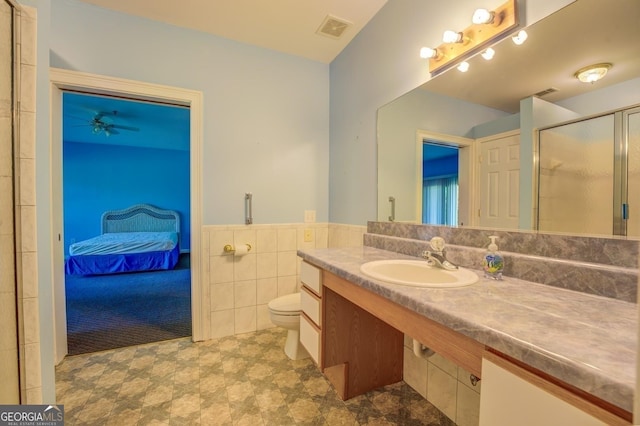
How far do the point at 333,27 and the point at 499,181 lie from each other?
5.44 feet

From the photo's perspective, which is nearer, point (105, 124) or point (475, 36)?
point (475, 36)

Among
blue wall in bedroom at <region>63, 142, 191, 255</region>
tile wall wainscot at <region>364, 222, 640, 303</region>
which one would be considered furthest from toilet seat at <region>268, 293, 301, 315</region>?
blue wall in bedroom at <region>63, 142, 191, 255</region>

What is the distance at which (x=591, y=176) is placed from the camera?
89cm

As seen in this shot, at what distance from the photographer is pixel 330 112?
8.13ft

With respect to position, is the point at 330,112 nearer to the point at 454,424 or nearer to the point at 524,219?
the point at 524,219

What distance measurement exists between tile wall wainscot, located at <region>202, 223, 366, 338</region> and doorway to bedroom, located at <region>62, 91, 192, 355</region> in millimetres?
432

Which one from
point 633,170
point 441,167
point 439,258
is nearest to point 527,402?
point 439,258

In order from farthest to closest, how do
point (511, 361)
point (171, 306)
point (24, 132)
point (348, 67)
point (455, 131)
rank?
point (171, 306), point (348, 67), point (455, 131), point (24, 132), point (511, 361)

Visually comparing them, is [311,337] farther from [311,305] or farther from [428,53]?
[428,53]

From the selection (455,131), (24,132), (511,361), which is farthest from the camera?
(455,131)

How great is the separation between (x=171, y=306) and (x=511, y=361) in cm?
311

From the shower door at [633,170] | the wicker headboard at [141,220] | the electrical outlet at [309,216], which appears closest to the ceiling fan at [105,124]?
the wicker headboard at [141,220]

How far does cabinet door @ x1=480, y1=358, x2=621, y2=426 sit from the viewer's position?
17.4 inches

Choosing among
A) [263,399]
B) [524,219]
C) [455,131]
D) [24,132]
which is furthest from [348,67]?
[263,399]
